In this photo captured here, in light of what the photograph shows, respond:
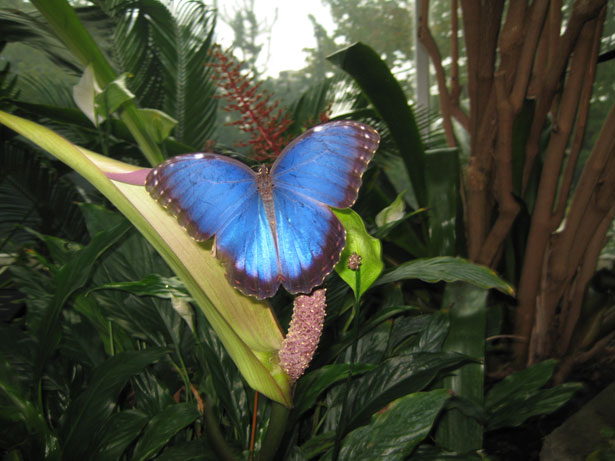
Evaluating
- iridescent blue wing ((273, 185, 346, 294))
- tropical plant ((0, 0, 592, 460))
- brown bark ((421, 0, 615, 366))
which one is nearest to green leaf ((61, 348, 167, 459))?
tropical plant ((0, 0, 592, 460))

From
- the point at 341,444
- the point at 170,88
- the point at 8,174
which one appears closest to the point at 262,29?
the point at 170,88

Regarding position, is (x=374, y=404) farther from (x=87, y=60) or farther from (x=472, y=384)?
(x=87, y=60)

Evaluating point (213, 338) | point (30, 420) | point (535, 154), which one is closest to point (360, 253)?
point (213, 338)

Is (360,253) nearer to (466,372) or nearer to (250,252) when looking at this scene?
(250,252)

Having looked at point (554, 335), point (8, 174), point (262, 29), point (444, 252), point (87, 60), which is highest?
point (262, 29)

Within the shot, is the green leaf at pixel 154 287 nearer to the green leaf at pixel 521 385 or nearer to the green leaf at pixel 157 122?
the green leaf at pixel 157 122

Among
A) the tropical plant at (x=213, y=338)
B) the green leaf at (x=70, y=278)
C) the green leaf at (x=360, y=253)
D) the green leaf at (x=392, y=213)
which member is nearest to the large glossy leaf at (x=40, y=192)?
the tropical plant at (x=213, y=338)
